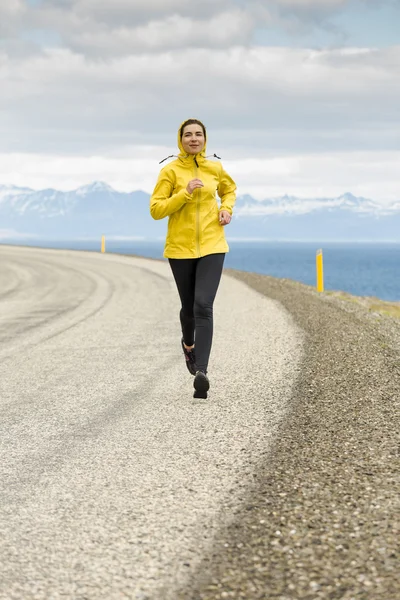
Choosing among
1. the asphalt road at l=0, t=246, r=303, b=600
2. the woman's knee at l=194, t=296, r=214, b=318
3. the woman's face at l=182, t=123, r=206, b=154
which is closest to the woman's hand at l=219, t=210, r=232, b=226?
the woman's face at l=182, t=123, r=206, b=154

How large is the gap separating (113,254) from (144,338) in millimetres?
23574

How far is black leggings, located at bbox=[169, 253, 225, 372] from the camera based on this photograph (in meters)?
5.82

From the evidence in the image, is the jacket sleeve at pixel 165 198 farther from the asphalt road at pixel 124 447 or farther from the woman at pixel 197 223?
the asphalt road at pixel 124 447

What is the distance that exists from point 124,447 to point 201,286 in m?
1.66

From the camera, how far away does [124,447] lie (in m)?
4.61

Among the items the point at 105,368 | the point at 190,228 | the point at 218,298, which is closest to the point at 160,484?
the point at 190,228

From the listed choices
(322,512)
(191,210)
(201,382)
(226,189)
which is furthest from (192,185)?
(322,512)

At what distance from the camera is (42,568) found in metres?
2.89

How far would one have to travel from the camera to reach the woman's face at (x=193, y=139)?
569cm

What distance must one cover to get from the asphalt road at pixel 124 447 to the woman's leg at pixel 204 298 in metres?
0.42

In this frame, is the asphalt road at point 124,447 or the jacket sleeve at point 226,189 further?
the jacket sleeve at point 226,189

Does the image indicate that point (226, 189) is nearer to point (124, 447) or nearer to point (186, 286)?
point (186, 286)

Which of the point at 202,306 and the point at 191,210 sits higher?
the point at 191,210

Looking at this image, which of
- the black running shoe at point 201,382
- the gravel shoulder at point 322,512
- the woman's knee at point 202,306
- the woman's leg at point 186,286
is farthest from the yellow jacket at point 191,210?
the gravel shoulder at point 322,512
